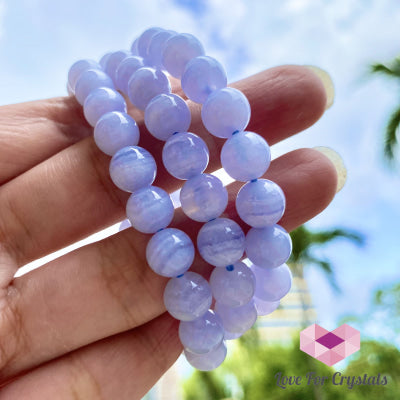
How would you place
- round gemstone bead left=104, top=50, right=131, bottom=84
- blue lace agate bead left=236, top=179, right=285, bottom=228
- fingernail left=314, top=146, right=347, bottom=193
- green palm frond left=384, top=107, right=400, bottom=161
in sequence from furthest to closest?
green palm frond left=384, top=107, right=400, bottom=161
round gemstone bead left=104, top=50, right=131, bottom=84
fingernail left=314, top=146, right=347, bottom=193
blue lace agate bead left=236, top=179, right=285, bottom=228

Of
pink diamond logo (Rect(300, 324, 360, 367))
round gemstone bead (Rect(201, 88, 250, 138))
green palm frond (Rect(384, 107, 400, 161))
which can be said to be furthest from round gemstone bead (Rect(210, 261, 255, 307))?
green palm frond (Rect(384, 107, 400, 161))

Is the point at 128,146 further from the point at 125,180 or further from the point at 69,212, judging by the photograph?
the point at 69,212

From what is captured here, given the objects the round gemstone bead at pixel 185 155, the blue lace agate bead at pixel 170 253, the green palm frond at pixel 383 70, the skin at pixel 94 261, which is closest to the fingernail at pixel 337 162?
the skin at pixel 94 261

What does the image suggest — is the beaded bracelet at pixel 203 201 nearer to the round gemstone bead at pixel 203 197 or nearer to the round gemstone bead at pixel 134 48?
the round gemstone bead at pixel 203 197

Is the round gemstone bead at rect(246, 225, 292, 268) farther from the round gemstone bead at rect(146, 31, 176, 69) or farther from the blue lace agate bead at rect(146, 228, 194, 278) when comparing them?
the round gemstone bead at rect(146, 31, 176, 69)

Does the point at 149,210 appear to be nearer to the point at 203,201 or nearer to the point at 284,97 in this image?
the point at 203,201
